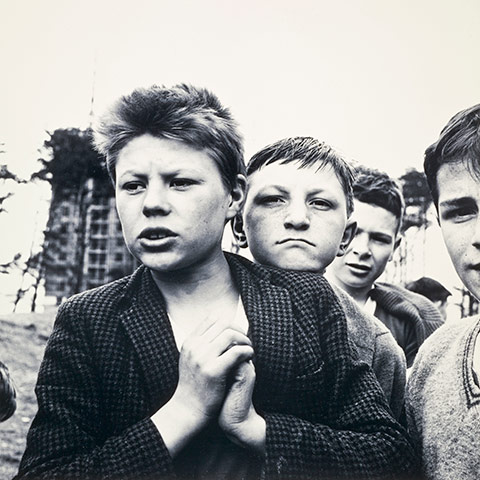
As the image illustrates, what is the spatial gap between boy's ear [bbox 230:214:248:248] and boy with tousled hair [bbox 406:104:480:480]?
0.35 m

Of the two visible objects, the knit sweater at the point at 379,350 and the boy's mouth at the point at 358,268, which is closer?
the knit sweater at the point at 379,350

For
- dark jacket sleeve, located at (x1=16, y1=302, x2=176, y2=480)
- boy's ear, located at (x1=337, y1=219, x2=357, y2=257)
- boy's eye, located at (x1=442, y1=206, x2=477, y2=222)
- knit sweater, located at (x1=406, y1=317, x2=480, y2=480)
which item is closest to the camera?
dark jacket sleeve, located at (x1=16, y1=302, x2=176, y2=480)

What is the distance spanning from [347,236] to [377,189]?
0.40 ft

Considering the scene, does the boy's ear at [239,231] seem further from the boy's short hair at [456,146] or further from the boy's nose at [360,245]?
the boy's short hair at [456,146]

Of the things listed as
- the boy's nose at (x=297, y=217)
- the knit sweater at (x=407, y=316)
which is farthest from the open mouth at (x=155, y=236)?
the knit sweater at (x=407, y=316)

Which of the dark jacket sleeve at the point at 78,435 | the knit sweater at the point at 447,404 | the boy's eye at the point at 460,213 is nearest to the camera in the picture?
the dark jacket sleeve at the point at 78,435

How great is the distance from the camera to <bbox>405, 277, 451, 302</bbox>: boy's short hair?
1.20 m

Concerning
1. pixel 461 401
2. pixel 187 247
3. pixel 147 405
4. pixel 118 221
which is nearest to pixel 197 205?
pixel 187 247

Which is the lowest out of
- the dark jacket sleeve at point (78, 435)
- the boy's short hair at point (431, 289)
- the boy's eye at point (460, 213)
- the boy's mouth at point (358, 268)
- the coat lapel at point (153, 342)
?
the dark jacket sleeve at point (78, 435)

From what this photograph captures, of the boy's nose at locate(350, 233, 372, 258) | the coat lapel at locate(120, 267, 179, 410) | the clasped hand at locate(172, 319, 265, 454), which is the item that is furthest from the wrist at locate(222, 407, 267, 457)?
the boy's nose at locate(350, 233, 372, 258)

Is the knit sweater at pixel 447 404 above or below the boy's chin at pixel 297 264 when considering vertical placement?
below

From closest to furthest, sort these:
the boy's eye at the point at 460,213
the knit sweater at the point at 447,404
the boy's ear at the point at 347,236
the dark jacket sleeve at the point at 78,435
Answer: the dark jacket sleeve at the point at 78,435
the knit sweater at the point at 447,404
the boy's eye at the point at 460,213
the boy's ear at the point at 347,236

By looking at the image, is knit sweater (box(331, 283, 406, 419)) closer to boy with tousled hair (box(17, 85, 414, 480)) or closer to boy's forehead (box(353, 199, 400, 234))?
boy with tousled hair (box(17, 85, 414, 480))

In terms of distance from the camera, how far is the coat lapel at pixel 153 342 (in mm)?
873
